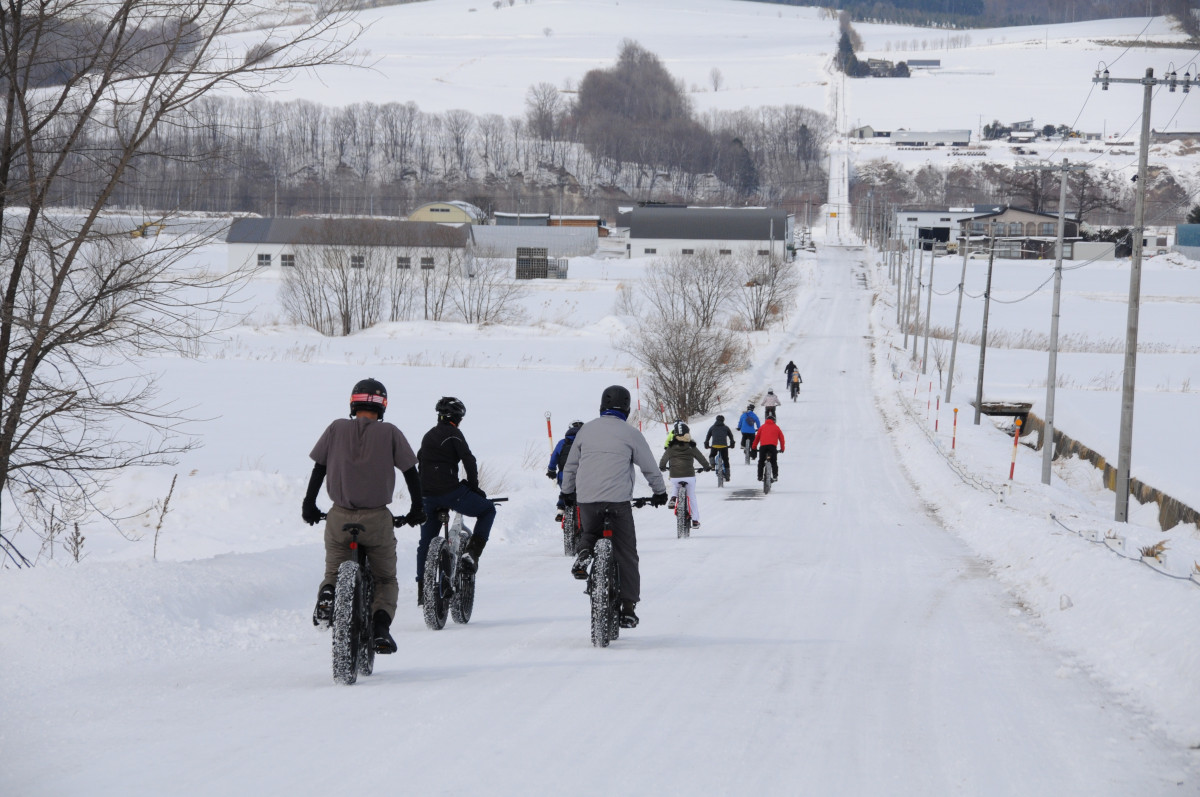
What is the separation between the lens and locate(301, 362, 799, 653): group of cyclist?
23.2ft

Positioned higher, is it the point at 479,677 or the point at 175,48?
the point at 175,48

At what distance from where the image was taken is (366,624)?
7148 millimetres

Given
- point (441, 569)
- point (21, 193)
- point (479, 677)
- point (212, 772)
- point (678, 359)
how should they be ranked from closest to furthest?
point (212, 772), point (479, 677), point (441, 569), point (21, 193), point (678, 359)

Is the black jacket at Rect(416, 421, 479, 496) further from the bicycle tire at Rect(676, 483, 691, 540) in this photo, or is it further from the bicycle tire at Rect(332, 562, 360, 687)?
the bicycle tire at Rect(676, 483, 691, 540)

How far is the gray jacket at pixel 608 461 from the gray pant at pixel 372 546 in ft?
5.52

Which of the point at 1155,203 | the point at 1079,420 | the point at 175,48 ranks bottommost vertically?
the point at 1079,420

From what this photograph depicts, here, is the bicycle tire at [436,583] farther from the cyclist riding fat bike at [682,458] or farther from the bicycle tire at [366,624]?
the cyclist riding fat bike at [682,458]

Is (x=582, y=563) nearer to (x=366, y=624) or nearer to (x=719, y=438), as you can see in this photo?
(x=366, y=624)

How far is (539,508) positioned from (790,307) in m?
A: 68.5

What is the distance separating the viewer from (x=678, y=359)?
38.3m

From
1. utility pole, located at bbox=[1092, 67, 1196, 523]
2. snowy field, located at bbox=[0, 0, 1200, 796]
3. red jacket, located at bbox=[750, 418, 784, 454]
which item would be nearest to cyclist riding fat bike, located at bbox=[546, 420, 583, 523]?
snowy field, located at bbox=[0, 0, 1200, 796]

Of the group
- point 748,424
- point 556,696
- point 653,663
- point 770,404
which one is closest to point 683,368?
point 770,404

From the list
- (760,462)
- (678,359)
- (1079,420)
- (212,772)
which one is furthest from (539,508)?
(1079,420)

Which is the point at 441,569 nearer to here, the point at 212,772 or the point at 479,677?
the point at 479,677
